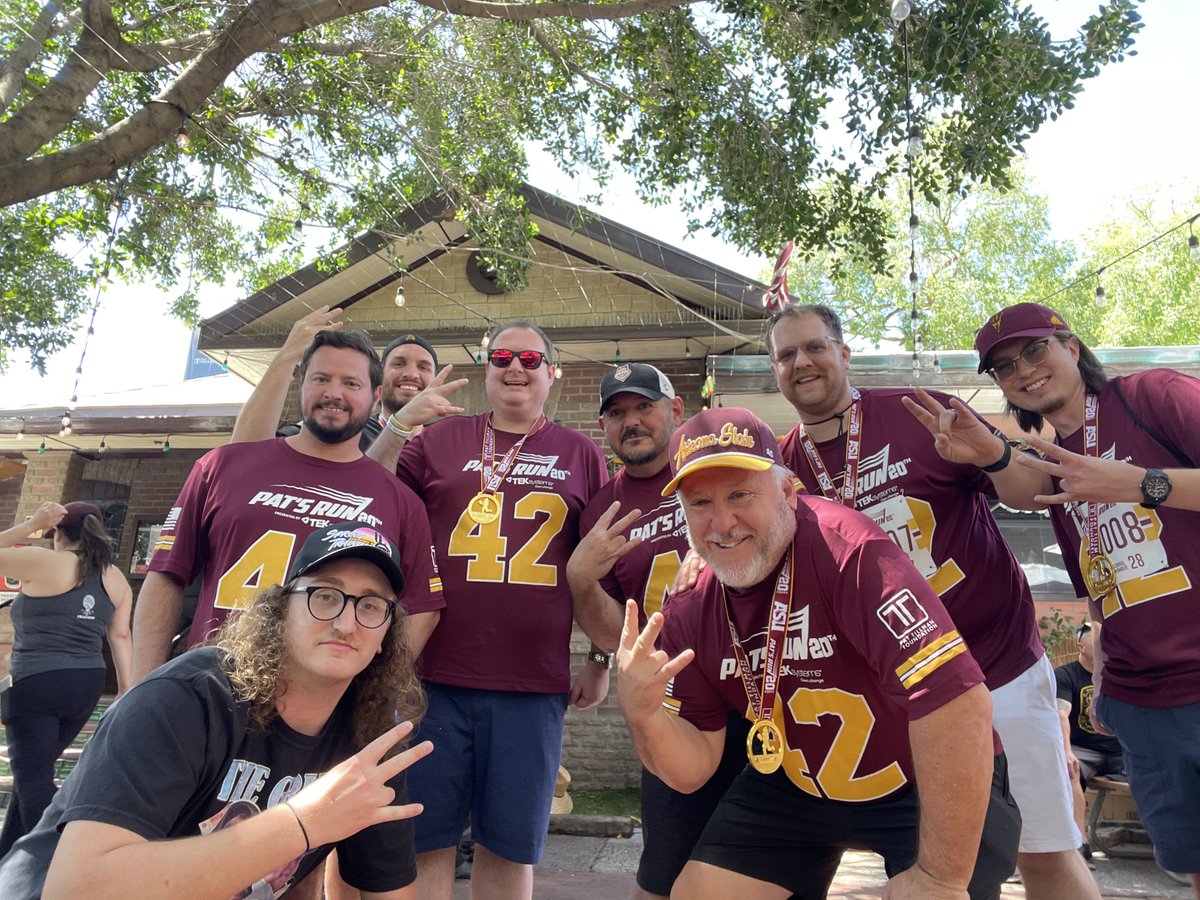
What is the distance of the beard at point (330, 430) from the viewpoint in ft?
10.8

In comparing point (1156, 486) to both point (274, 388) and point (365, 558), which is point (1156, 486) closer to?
point (365, 558)

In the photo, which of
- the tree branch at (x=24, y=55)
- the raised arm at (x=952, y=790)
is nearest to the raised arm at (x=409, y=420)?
the raised arm at (x=952, y=790)

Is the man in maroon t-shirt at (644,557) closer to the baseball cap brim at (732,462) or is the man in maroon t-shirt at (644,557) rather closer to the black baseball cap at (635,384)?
the black baseball cap at (635,384)

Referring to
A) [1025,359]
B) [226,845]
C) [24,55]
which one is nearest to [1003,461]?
[1025,359]

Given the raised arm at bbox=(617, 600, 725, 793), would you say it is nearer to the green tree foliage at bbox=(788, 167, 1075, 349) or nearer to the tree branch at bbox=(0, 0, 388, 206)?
the tree branch at bbox=(0, 0, 388, 206)

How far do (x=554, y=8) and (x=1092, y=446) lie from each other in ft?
14.6

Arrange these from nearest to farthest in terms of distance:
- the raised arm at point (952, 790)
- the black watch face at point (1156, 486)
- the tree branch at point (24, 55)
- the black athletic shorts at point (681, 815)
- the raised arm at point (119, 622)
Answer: the raised arm at point (952, 790) < the black watch face at point (1156, 486) < the black athletic shorts at point (681, 815) < the tree branch at point (24, 55) < the raised arm at point (119, 622)

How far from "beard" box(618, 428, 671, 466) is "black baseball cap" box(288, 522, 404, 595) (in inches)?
53.3

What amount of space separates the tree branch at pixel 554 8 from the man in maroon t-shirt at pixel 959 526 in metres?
3.03

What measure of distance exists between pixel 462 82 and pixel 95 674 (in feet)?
17.7

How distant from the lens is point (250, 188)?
7.80 metres

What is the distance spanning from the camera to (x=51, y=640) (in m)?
5.38

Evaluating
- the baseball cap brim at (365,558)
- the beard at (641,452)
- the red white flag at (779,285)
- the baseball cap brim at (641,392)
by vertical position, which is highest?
the red white flag at (779,285)

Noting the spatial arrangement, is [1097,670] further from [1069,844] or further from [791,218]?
[791,218]
